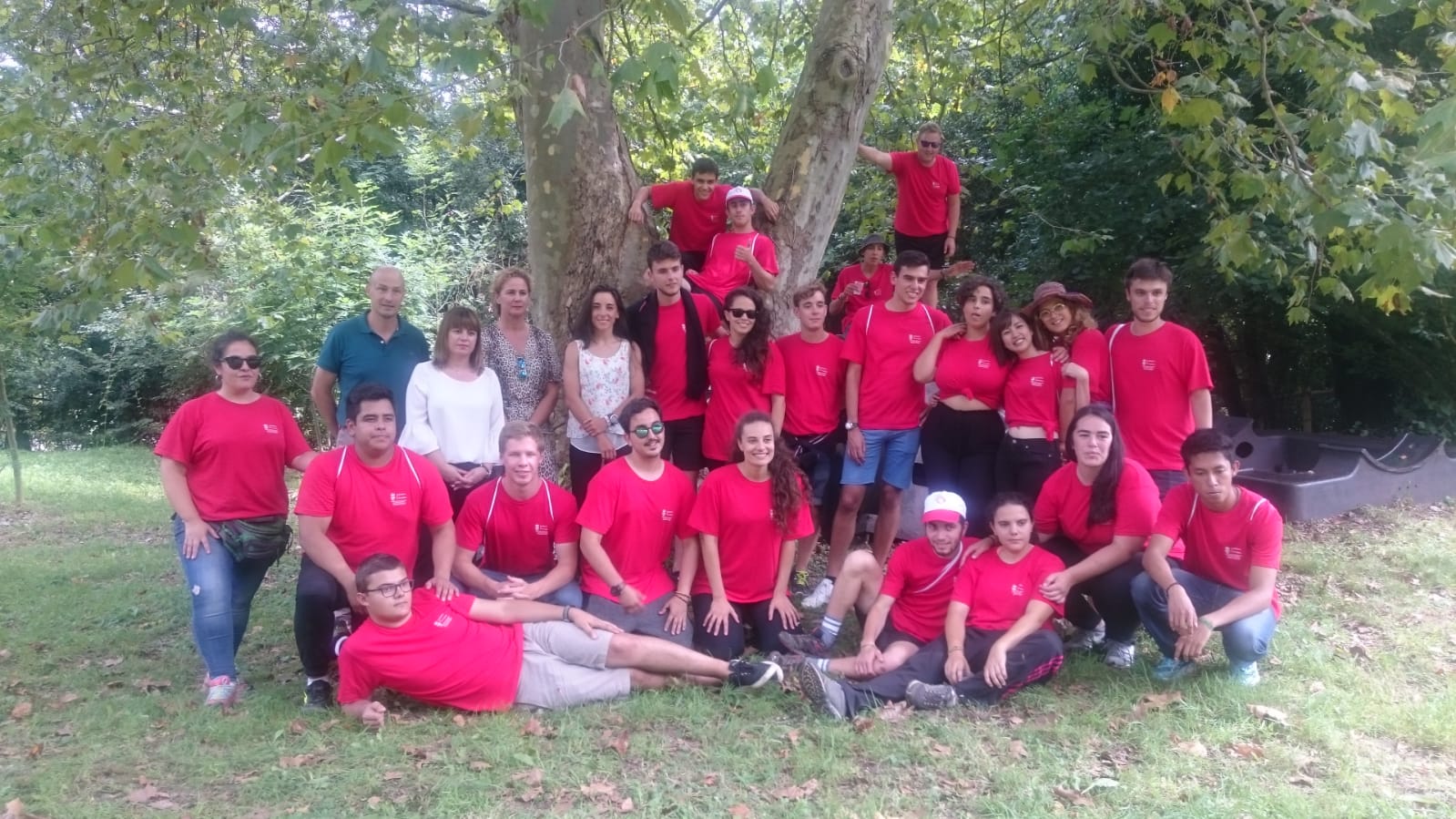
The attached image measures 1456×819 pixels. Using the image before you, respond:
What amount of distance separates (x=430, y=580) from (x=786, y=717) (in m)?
1.87

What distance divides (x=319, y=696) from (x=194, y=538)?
97cm

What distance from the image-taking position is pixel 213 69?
798 cm

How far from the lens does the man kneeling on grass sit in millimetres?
4570

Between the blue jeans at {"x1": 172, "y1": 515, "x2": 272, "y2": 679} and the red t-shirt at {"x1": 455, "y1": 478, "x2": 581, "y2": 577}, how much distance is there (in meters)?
1.08

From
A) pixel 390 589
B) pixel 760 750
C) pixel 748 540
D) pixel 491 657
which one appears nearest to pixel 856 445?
pixel 748 540

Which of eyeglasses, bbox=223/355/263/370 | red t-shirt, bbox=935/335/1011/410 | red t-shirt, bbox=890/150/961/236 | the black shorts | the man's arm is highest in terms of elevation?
the man's arm

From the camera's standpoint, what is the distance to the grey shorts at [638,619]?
525 cm

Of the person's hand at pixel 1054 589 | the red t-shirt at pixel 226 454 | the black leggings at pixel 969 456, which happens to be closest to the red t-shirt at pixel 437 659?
the red t-shirt at pixel 226 454

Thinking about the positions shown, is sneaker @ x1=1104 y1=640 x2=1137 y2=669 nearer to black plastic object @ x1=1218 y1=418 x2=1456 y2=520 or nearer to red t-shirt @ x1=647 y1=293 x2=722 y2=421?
red t-shirt @ x1=647 y1=293 x2=722 y2=421

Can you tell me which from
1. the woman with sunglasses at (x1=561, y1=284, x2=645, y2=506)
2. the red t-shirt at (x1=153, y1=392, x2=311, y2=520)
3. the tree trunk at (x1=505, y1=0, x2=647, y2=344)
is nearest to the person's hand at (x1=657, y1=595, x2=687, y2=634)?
the woman with sunglasses at (x1=561, y1=284, x2=645, y2=506)

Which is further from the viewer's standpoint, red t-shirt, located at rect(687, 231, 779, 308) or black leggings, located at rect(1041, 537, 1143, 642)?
red t-shirt, located at rect(687, 231, 779, 308)

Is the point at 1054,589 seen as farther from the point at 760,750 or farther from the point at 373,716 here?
the point at 373,716

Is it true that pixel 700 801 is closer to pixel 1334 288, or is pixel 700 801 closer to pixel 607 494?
pixel 607 494

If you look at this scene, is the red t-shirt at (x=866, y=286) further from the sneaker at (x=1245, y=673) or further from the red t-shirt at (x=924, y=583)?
the sneaker at (x=1245, y=673)
